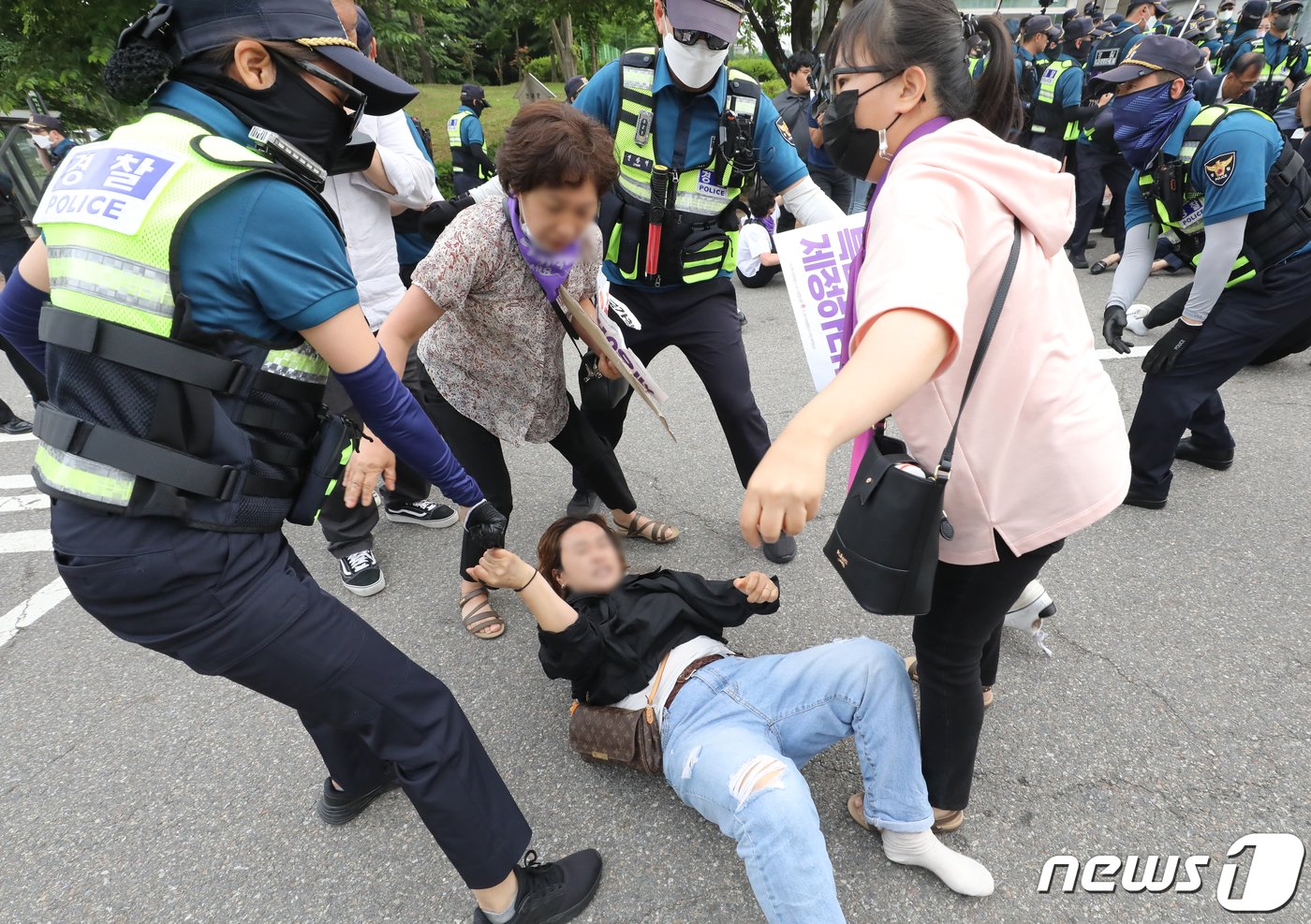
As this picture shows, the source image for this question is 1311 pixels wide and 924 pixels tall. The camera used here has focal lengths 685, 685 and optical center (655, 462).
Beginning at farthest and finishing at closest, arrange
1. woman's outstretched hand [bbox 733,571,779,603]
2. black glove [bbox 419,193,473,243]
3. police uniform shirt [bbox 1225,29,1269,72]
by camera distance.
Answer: police uniform shirt [bbox 1225,29,1269,72], black glove [bbox 419,193,473,243], woman's outstretched hand [bbox 733,571,779,603]


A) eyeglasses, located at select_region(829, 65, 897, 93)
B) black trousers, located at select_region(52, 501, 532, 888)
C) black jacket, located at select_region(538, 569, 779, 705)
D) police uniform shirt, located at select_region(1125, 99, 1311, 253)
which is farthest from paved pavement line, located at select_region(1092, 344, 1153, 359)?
black trousers, located at select_region(52, 501, 532, 888)

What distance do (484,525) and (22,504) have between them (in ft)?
13.2

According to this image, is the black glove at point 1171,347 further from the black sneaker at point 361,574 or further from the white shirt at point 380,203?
the black sneaker at point 361,574

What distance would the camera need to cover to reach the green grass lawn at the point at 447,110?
51.1ft

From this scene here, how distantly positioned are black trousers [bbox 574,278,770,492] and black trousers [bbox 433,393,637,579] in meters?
0.08

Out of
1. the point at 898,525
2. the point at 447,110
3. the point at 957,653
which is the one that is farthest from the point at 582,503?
the point at 447,110

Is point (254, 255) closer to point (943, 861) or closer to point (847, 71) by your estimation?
point (847, 71)

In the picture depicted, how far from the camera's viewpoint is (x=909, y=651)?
238 centimetres

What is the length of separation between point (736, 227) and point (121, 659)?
2923mm

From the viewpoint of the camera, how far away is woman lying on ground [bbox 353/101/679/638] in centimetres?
192

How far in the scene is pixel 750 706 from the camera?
1.76m

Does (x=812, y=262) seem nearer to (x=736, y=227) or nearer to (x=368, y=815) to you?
(x=736, y=227)

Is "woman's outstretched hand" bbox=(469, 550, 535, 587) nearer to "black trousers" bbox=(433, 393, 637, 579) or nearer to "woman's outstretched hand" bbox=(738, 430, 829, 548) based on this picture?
"black trousers" bbox=(433, 393, 637, 579)

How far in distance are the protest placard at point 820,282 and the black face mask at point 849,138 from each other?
36 centimetres
